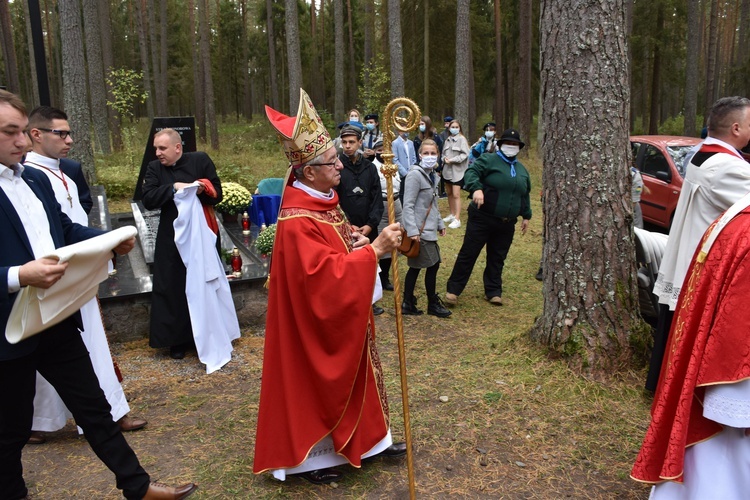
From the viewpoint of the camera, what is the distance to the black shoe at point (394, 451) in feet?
12.4

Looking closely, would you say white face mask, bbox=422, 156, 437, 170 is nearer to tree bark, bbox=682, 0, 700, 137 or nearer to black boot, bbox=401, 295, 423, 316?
black boot, bbox=401, 295, 423, 316

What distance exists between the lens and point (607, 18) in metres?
4.35

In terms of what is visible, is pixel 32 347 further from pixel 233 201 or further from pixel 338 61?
pixel 338 61

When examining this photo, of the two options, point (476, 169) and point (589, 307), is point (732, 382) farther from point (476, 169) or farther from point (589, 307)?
point (476, 169)

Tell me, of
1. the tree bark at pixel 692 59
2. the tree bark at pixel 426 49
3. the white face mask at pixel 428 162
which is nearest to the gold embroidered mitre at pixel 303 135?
→ the white face mask at pixel 428 162

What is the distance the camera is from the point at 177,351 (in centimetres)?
568

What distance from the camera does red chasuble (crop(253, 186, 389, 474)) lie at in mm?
3191

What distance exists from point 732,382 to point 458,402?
7.57 ft

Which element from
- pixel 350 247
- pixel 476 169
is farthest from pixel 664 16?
pixel 350 247

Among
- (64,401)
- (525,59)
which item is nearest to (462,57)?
(525,59)

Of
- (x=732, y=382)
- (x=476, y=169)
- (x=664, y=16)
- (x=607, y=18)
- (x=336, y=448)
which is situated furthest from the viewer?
(x=664, y=16)

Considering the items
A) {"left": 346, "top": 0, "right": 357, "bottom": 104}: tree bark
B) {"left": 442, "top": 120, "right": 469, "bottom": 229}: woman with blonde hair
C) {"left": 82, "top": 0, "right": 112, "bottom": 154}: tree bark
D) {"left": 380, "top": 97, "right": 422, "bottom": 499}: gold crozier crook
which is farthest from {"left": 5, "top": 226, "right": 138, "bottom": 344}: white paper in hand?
{"left": 346, "top": 0, "right": 357, "bottom": 104}: tree bark

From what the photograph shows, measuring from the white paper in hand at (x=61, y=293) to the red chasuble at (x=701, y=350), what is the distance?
8.95 ft

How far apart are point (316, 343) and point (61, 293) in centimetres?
134
